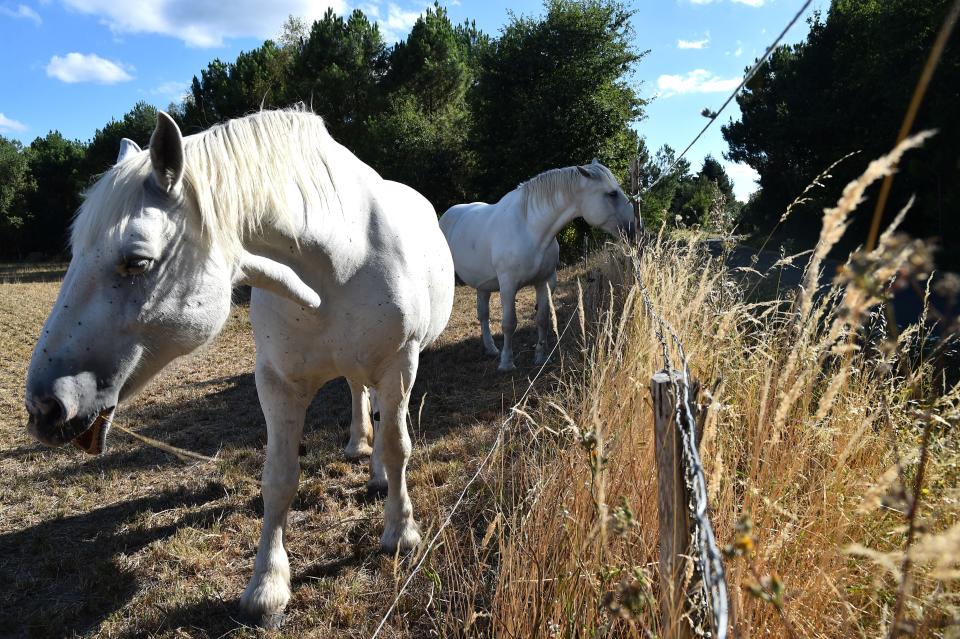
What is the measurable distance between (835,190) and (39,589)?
21.3 m

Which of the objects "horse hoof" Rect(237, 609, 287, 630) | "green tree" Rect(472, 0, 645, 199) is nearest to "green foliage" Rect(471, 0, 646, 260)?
"green tree" Rect(472, 0, 645, 199)

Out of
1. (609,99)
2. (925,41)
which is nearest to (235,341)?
(609,99)

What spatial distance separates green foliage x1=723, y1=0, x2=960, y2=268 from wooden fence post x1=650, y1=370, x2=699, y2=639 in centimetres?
892

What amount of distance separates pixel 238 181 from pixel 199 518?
7.60 feet

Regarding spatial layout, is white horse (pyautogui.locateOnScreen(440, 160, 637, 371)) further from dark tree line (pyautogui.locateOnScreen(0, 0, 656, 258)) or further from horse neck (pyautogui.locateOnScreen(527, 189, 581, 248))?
dark tree line (pyautogui.locateOnScreen(0, 0, 656, 258))

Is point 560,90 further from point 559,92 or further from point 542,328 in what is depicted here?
point 542,328

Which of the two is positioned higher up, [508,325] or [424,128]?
[424,128]

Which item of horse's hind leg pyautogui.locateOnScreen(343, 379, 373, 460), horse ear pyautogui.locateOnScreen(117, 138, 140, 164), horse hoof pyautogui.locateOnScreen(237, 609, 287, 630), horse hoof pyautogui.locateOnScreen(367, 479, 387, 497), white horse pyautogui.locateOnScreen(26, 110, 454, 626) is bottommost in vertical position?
horse hoof pyautogui.locateOnScreen(237, 609, 287, 630)

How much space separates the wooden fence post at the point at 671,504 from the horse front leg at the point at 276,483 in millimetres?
1677

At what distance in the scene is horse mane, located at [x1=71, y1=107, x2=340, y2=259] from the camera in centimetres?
154

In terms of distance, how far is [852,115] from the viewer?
706 inches

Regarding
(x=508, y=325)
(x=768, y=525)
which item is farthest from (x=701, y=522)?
(x=508, y=325)

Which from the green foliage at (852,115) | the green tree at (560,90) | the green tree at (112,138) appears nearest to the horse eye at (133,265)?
the green foliage at (852,115)

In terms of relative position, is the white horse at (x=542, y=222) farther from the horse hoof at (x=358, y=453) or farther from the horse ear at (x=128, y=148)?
the horse ear at (x=128, y=148)
